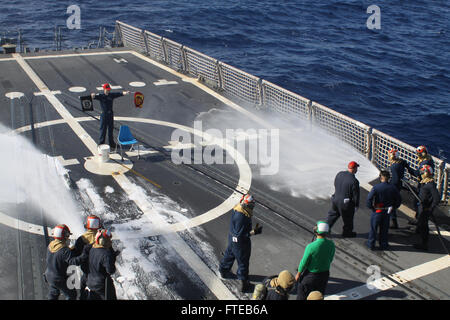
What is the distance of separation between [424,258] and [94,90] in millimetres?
16206

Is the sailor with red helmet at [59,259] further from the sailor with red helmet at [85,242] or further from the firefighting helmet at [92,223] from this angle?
the firefighting helmet at [92,223]

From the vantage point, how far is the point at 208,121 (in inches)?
798

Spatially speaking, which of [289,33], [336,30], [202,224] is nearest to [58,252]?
[202,224]

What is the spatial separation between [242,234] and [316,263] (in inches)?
63.3

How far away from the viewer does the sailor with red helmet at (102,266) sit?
923cm

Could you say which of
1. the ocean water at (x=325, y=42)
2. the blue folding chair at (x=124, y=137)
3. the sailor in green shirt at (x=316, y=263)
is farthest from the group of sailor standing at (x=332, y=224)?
the ocean water at (x=325, y=42)

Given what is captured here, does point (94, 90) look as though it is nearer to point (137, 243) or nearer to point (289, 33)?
point (137, 243)

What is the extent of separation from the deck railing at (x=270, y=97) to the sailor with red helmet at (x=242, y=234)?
654cm

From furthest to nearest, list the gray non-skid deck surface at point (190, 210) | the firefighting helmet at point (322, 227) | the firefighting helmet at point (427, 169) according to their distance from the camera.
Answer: the firefighting helmet at point (427, 169), the gray non-skid deck surface at point (190, 210), the firefighting helmet at point (322, 227)

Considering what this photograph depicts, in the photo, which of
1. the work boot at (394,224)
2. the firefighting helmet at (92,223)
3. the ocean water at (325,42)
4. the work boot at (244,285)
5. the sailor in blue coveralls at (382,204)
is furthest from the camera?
the ocean water at (325,42)

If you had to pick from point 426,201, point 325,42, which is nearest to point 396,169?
point 426,201

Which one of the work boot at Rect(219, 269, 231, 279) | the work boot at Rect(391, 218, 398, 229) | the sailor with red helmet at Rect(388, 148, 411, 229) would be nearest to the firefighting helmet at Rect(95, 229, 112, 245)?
the work boot at Rect(219, 269, 231, 279)

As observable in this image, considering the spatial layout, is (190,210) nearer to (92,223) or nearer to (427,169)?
(92,223)

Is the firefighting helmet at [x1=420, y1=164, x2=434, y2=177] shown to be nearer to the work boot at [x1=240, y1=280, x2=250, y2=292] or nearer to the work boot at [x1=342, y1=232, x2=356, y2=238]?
the work boot at [x1=342, y1=232, x2=356, y2=238]
